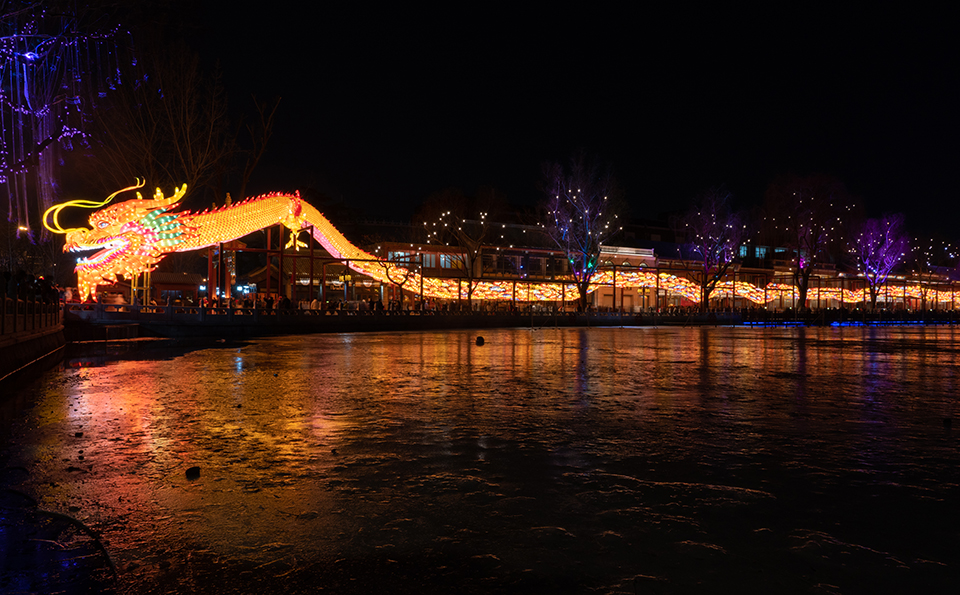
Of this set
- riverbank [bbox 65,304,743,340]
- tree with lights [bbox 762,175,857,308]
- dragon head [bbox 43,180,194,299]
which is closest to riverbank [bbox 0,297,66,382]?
riverbank [bbox 65,304,743,340]

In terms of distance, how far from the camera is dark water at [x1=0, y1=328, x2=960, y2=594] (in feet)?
9.57

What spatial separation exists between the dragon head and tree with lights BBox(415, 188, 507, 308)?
25.0m

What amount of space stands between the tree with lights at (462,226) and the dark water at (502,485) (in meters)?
40.2

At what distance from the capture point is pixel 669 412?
7367mm

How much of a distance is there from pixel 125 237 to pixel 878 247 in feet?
218

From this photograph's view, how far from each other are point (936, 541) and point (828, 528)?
0.48 metres

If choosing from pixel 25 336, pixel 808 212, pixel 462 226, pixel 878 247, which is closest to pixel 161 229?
pixel 25 336

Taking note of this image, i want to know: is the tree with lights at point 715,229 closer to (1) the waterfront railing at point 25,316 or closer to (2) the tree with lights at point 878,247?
(2) the tree with lights at point 878,247

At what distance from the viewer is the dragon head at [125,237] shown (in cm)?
2447

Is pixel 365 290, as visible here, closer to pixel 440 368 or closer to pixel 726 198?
pixel 726 198

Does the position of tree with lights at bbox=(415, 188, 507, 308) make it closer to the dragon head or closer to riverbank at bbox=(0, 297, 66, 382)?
the dragon head

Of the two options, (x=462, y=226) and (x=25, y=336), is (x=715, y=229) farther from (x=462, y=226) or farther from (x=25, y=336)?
(x=25, y=336)

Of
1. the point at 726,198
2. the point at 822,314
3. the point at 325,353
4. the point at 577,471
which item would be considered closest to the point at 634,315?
the point at 726,198

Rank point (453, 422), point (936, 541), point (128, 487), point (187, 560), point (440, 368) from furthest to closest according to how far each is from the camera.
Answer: point (440, 368)
point (453, 422)
point (128, 487)
point (936, 541)
point (187, 560)
